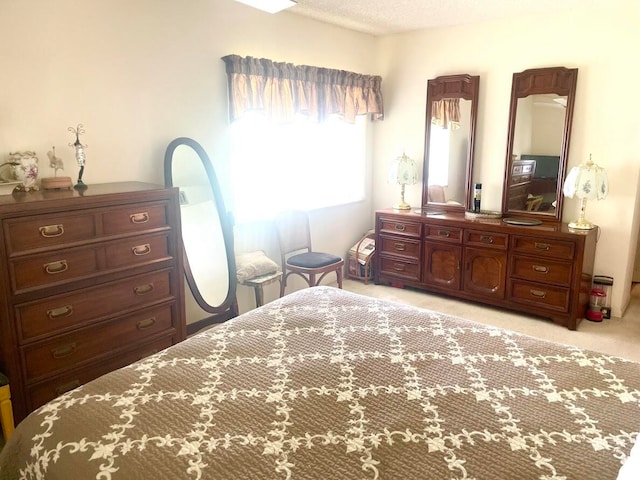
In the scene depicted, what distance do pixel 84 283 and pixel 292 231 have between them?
206 cm

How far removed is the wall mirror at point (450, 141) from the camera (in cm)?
452

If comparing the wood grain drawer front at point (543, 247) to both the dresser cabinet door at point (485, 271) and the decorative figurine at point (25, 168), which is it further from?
the decorative figurine at point (25, 168)

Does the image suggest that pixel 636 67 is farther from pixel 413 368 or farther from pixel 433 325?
pixel 413 368

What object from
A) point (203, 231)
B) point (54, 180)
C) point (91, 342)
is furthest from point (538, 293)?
point (54, 180)

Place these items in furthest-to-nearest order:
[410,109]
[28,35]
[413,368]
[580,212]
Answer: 1. [410,109]
2. [580,212]
3. [28,35]
4. [413,368]

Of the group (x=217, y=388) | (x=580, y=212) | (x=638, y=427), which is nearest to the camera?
(x=638, y=427)

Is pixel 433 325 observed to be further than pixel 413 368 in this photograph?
Yes

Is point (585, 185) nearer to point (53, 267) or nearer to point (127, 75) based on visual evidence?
point (127, 75)

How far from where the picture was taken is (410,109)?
16.2 ft

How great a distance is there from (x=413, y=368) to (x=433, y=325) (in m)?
0.45

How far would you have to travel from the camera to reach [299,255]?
13.6 feet

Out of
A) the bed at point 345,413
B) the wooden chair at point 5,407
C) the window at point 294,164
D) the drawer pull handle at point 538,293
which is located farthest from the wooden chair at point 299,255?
the wooden chair at point 5,407

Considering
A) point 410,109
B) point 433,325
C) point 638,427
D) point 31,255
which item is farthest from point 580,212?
point 31,255

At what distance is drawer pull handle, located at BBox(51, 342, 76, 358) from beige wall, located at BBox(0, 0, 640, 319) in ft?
3.30
